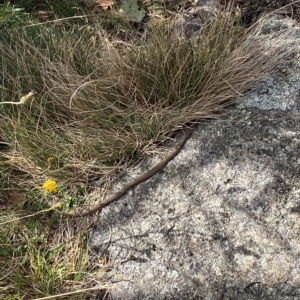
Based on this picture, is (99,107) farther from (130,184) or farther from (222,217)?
(222,217)

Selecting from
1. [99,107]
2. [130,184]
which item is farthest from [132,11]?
[130,184]

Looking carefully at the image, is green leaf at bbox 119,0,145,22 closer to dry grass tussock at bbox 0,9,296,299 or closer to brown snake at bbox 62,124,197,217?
dry grass tussock at bbox 0,9,296,299

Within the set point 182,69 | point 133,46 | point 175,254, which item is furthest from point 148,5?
point 175,254

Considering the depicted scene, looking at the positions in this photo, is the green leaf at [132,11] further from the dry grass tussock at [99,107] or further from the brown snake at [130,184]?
the brown snake at [130,184]

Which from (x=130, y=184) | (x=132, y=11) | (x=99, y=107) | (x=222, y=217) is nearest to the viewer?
(x=222, y=217)

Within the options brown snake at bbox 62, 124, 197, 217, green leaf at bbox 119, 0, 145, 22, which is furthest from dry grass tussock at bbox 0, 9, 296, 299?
green leaf at bbox 119, 0, 145, 22

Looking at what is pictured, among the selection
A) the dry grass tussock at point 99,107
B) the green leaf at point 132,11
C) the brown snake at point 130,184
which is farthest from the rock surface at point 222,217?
the green leaf at point 132,11

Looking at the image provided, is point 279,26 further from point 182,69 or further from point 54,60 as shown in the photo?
point 54,60
